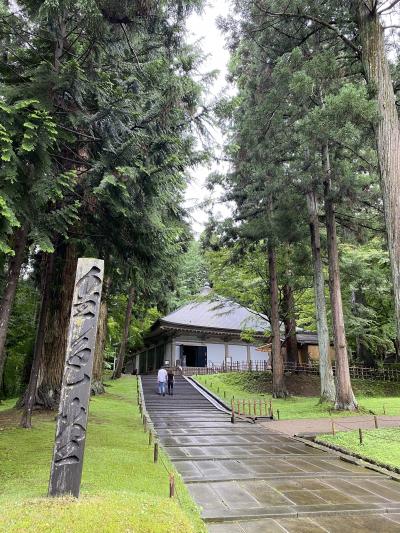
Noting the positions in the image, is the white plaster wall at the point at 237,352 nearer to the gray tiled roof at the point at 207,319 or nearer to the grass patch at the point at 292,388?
the gray tiled roof at the point at 207,319

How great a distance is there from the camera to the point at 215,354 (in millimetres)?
30125

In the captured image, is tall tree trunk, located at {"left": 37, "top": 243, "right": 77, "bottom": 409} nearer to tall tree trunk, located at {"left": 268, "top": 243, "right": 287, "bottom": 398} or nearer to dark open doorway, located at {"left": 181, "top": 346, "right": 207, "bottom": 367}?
tall tree trunk, located at {"left": 268, "top": 243, "right": 287, "bottom": 398}

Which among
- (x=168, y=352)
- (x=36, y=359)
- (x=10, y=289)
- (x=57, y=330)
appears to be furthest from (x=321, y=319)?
(x=168, y=352)

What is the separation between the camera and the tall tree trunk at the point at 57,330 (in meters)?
11.5

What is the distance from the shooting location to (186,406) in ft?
56.7

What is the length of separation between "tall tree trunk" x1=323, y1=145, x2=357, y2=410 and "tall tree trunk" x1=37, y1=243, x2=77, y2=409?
9.78 meters

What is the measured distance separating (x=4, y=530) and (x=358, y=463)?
7393 mm

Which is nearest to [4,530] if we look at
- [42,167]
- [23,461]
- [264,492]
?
[23,461]

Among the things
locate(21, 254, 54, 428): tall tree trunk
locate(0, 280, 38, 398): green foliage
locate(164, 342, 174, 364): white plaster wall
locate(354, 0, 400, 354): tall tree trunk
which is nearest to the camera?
locate(354, 0, 400, 354): tall tree trunk

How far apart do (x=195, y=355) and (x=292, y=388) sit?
10899 mm

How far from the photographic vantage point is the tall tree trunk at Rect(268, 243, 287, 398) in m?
19.5

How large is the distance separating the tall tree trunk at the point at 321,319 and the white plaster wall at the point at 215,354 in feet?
45.7

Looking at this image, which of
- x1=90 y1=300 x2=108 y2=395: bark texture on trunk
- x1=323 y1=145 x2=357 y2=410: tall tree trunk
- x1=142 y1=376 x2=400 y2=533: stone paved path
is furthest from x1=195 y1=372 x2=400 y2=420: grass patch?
x1=142 y1=376 x2=400 y2=533: stone paved path

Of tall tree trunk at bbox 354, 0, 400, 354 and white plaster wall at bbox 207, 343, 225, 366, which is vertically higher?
tall tree trunk at bbox 354, 0, 400, 354
